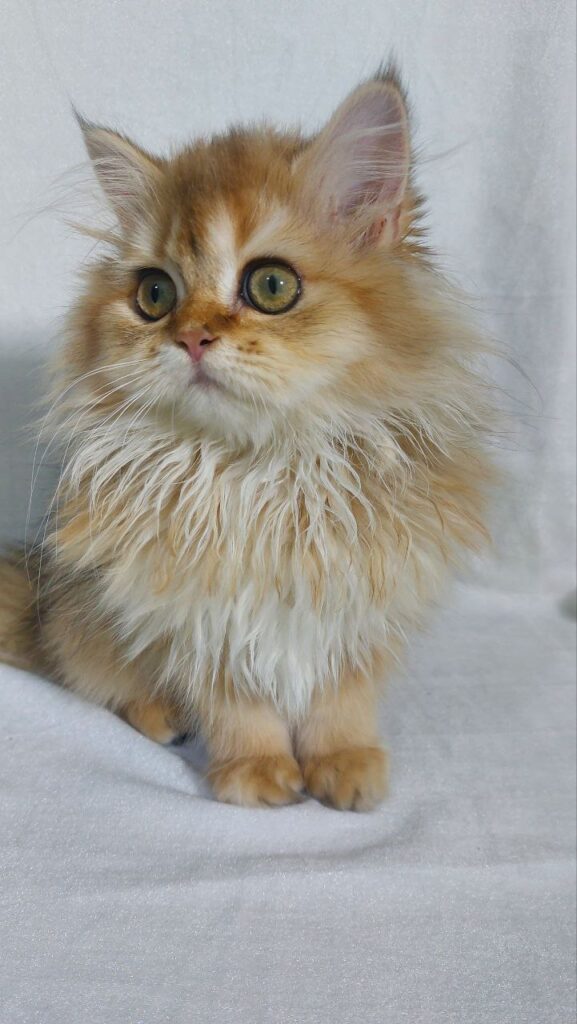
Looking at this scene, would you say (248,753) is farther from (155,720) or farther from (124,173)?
(124,173)

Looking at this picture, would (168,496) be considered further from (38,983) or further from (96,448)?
(38,983)

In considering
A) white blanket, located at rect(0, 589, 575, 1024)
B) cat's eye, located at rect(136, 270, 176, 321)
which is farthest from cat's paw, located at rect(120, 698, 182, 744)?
cat's eye, located at rect(136, 270, 176, 321)

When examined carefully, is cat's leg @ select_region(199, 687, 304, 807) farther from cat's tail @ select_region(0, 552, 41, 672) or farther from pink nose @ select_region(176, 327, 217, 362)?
pink nose @ select_region(176, 327, 217, 362)

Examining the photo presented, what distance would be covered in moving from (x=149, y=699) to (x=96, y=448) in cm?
41

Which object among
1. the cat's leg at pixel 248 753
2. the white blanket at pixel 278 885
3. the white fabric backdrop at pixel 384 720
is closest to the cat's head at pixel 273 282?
the white fabric backdrop at pixel 384 720

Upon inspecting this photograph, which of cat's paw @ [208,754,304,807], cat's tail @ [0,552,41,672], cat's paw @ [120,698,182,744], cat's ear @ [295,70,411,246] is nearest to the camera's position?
cat's ear @ [295,70,411,246]

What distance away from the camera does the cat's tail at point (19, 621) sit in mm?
1468

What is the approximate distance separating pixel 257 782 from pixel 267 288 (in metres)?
0.64

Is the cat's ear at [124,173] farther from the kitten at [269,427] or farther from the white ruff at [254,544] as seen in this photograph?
the white ruff at [254,544]

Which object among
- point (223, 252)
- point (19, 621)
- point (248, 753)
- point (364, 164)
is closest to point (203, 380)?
point (223, 252)

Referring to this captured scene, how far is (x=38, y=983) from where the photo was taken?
91 centimetres

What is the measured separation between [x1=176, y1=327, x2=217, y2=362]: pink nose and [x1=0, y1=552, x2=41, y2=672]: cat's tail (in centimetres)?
64

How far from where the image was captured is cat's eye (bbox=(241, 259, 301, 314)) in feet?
3.33

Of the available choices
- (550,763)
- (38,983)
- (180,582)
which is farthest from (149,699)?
(550,763)
